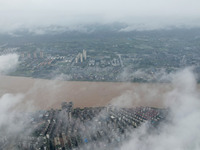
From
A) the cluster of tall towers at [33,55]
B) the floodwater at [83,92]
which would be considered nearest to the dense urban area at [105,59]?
the cluster of tall towers at [33,55]

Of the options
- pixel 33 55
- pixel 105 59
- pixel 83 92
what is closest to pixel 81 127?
pixel 83 92

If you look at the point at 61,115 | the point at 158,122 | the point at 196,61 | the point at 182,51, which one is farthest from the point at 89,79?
the point at 182,51

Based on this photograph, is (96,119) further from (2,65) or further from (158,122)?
(2,65)

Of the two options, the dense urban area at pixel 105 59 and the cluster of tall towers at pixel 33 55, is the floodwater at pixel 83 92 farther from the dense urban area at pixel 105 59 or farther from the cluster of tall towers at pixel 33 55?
the cluster of tall towers at pixel 33 55

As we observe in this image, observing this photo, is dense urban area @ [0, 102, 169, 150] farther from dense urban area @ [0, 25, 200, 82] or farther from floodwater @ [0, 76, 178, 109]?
dense urban area @ [0, 25, 200, 82]

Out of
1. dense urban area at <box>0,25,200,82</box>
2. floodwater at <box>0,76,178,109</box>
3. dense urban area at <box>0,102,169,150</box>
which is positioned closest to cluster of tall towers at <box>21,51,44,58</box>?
dense urban area at <box>0,25,200,82</box>
